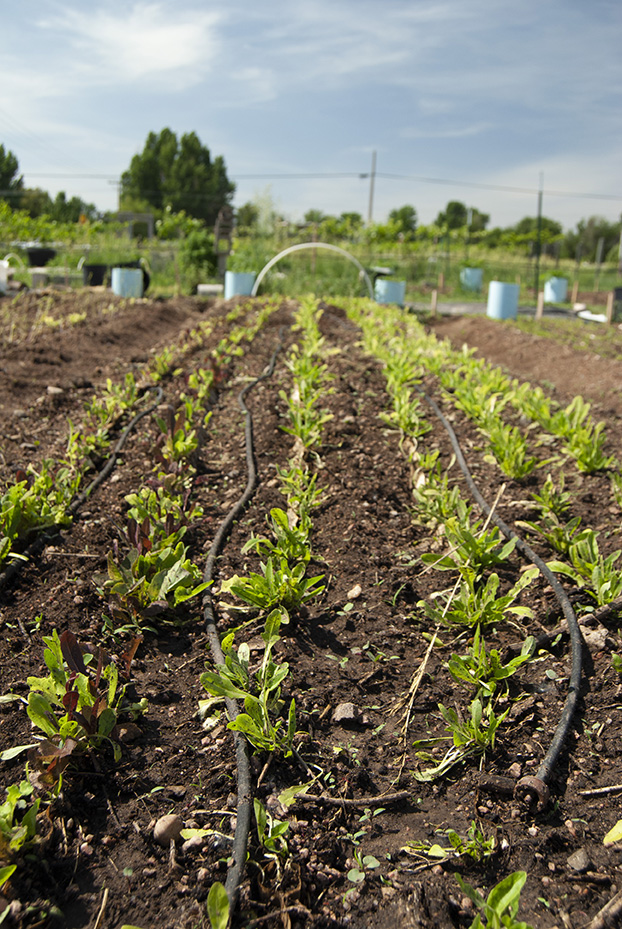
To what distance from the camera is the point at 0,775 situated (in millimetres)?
1840

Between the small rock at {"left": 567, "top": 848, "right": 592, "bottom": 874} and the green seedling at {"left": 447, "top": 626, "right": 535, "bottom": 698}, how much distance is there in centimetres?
57

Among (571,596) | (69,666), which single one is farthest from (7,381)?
(571,596)

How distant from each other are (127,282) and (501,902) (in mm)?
15148

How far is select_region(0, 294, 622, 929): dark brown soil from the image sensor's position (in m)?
1.53

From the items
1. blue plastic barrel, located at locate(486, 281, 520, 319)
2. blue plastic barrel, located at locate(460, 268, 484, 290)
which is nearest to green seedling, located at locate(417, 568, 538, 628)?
blue plastic barrel, located at locate(486, 281, 520, 319)

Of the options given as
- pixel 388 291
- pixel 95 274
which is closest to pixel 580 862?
pixel 388 291

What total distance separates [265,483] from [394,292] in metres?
14.2

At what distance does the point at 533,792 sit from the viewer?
1.82 meters

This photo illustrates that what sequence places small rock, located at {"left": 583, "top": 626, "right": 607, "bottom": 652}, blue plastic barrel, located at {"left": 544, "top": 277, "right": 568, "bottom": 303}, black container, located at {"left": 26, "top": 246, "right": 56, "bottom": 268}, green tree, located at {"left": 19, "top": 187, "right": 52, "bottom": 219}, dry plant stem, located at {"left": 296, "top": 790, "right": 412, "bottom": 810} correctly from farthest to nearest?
green tree, located at {"left": 19, "top": 187, "right": 52, "bottom": 219} < blue plastic barrel, located at {"left": 544, "top": 277, "right": 568, "bottom": 303} < black container, located at {"left": 26, "top": 246, "right": 56, "bottom": 268} < small rock, located at {"left": 583, "top": 626, "right": 607, "bottom": 652} < dry plant stem, located at {"left": 296, "top": 790, "right": 412, "bottom": 810}

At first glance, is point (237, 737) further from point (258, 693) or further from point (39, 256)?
point (39, 256)

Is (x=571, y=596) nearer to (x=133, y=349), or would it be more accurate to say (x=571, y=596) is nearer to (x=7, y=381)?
(x=7, y=381)

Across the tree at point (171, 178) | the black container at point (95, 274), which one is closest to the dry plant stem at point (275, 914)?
the black container at point (95, 274)

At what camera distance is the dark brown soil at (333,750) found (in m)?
1.53

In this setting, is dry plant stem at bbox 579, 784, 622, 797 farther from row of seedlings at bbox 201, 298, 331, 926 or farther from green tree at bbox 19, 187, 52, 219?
green tree at bbox 19, 187, 52, 219
